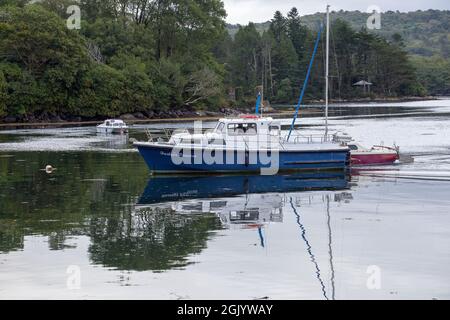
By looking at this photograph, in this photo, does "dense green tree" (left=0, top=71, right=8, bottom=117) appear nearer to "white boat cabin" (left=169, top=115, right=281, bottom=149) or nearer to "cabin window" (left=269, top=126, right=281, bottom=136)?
"white boat cabin" (left=169, top=115, right=281, bottom=149)

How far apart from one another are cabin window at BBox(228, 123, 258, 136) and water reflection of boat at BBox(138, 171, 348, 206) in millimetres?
2133

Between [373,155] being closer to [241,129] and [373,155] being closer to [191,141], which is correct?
[241,129]

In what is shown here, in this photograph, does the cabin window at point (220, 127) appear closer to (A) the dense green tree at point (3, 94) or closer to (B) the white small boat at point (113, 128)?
(B) the white small boat at point (113, 128)

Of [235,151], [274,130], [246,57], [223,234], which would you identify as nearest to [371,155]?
[274,130]

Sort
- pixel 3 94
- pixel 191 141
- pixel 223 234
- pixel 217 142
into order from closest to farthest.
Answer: pixel 223 234 → pixel 191 141 → pixel 217 142 → pixel 3 94

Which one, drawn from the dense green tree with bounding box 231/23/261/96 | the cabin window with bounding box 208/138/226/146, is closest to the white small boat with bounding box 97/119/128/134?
the cabin window with bounding box 208/138/226/146

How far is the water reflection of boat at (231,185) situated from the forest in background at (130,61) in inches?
947

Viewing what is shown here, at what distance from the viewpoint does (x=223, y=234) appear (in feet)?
83.7

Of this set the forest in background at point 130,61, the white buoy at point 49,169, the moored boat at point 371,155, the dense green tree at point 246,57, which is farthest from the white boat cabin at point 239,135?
the dense green tree at point 246,57

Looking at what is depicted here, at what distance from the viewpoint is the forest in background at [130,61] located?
95.1 m

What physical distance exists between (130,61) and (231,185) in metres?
75.4

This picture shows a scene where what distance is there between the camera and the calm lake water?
19297 millimetres
